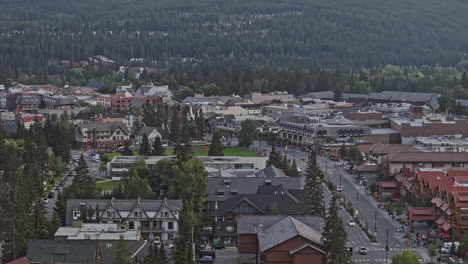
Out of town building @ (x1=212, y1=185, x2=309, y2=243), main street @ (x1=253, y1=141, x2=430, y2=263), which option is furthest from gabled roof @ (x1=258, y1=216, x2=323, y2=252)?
town building @ (x1=212, y1=185, x2=309, y2=243)

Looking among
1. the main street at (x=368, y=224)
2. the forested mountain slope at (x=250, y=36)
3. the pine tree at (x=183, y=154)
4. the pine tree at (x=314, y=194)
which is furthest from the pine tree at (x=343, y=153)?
the forested mountain slope at (x=250, y=36)

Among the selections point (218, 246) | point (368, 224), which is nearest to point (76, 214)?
point (218, 246)

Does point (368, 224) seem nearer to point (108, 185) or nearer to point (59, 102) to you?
point (108, 185)

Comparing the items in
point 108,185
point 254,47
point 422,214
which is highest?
point 422,214

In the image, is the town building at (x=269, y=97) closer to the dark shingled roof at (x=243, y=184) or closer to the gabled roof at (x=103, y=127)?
the gabled roof at (x=103, y=127)

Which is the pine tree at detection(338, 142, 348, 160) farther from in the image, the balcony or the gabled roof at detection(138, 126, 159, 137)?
the balcony

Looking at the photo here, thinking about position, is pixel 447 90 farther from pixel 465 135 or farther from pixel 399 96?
pixel 465 135
